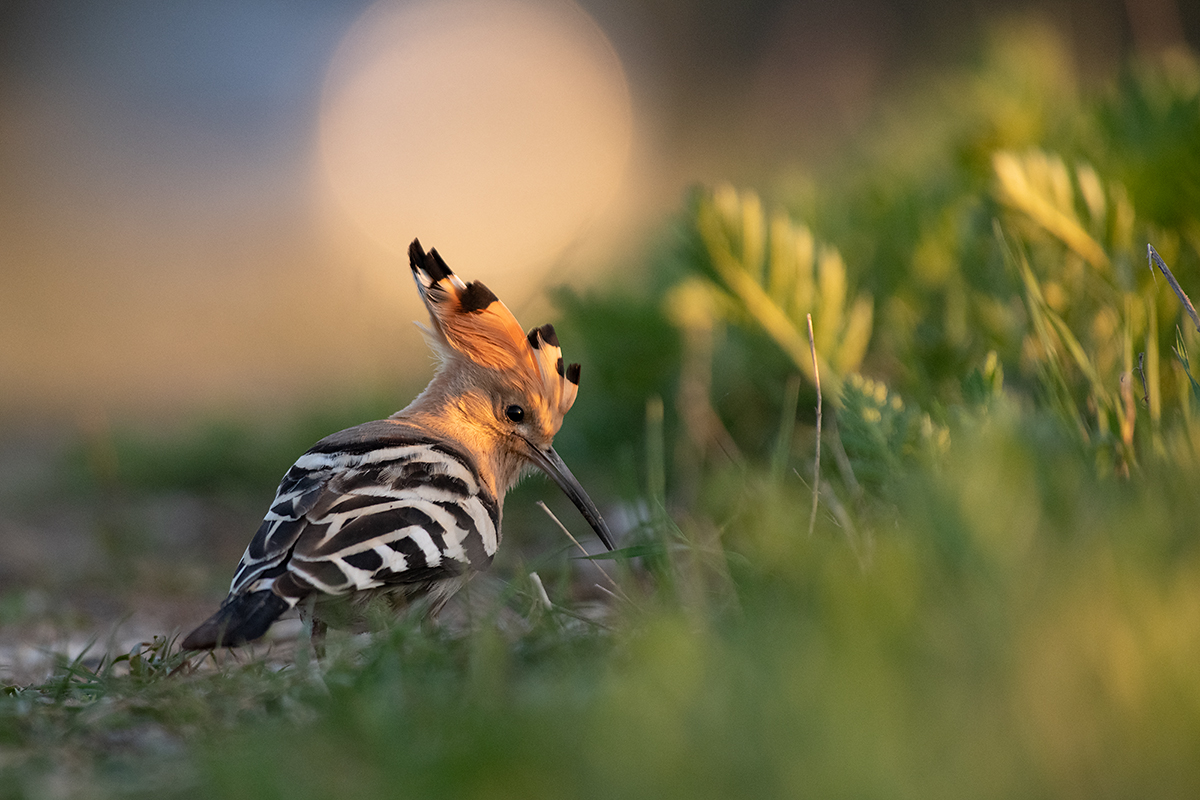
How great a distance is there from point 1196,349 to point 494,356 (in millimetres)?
1194

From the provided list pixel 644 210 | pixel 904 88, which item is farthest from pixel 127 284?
pixel 904 88

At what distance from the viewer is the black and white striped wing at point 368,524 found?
1550 mm

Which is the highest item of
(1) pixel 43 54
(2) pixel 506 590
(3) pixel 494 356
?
(1) pixel 43 54

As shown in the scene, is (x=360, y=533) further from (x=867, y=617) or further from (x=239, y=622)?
(x=867, y=617)

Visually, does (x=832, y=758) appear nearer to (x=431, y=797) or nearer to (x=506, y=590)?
(x=431, y=797)

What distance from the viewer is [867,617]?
1008 mm

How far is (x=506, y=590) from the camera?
1.44m

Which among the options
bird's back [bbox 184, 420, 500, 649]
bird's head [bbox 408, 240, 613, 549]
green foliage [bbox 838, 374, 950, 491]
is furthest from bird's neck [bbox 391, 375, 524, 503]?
green foliage [bbox 838, 374, 950, 491]

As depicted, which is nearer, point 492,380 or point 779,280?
point 492,380

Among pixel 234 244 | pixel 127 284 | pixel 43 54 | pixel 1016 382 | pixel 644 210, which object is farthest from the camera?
pixel 43 54

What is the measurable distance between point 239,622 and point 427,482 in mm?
365

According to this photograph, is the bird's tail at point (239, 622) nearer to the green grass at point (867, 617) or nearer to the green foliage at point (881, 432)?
the green grass at point (867, 617)

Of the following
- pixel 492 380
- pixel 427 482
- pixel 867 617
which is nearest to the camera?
pixel 867 617

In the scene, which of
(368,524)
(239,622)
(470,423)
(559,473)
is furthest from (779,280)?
(239,622)
